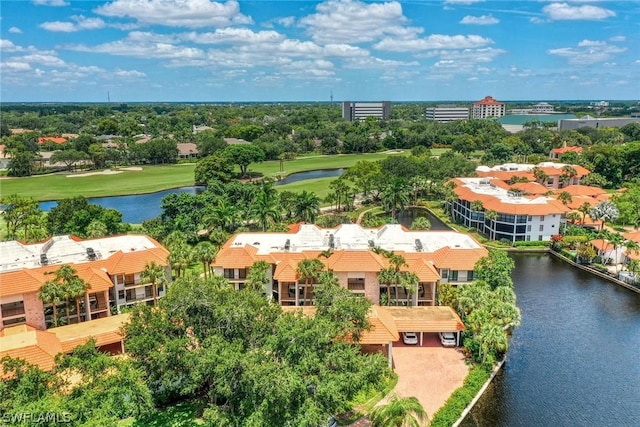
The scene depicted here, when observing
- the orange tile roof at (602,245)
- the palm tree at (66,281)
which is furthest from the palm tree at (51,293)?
the orange tile roof at (602,245)

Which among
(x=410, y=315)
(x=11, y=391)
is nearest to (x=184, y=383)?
(x=11, y=391)

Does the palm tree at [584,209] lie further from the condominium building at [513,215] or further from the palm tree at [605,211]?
the condominium building at [513,215]

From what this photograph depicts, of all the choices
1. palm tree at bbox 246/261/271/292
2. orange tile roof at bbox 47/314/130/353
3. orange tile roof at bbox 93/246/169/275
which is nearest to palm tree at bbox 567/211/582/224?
palm tree at bbox 246/261/271/292

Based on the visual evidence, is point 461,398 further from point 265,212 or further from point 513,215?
point 513,215

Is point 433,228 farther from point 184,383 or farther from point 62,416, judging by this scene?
point 62,416

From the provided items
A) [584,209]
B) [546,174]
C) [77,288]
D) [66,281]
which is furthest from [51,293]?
[546,174]

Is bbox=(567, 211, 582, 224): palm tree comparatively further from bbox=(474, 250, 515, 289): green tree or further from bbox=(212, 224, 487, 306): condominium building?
bbox=(474, 250, 515, 289): green tree
